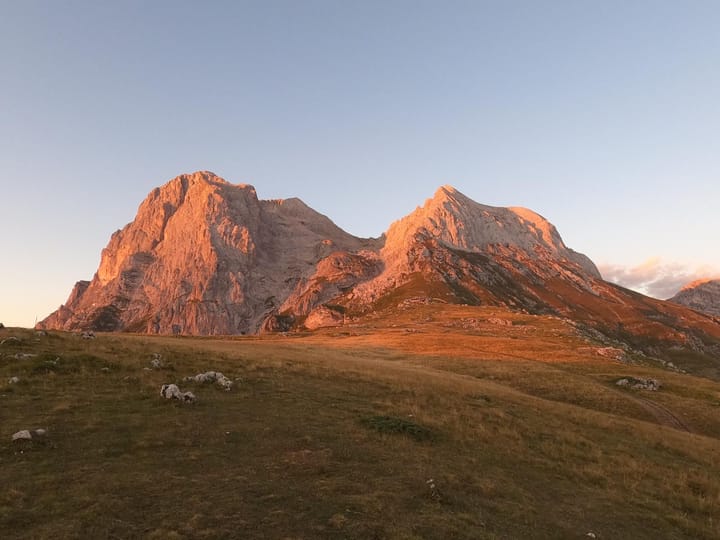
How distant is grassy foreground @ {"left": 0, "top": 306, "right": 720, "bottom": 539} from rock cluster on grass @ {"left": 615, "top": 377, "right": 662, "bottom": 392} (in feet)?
50.6

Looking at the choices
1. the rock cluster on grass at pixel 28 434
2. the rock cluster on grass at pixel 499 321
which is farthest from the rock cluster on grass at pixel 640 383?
the rock cluster on grass at pixel 499 321

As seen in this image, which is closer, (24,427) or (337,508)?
(337,508)

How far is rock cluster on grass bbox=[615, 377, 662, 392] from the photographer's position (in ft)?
188

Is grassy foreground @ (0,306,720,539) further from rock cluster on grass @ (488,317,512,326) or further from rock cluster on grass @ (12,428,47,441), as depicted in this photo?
rock cluster on grass @ (488,317,512,326)

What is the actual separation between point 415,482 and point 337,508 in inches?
166

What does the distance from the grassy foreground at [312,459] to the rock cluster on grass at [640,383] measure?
608 inches

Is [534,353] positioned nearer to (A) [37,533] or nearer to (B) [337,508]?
(B) [337,508]

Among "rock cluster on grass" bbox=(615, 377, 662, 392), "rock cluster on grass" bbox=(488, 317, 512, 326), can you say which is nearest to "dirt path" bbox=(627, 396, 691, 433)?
"rock cluster on grass" bbox=(615, 377, 662, 392)

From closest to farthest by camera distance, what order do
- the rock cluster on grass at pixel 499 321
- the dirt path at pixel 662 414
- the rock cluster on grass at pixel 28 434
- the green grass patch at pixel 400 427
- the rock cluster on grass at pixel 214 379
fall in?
the rock cluster on grass at pixel 28 434, the green grass patch at pixel 400 427, the rock cluster on grass at pixel 214 379, the dirt path at pixel 662 414, the rock cluster on grass at pixel 499 321

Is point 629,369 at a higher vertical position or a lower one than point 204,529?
lower

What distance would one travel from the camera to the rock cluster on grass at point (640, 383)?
57.4 m

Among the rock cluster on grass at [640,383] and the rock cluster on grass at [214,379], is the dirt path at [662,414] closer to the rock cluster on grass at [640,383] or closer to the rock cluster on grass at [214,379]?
the rock cluster on grass at [640,383]

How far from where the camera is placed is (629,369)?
237 ft

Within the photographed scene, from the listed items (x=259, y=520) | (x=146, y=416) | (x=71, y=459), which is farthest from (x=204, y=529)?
(x=146, y=416)
